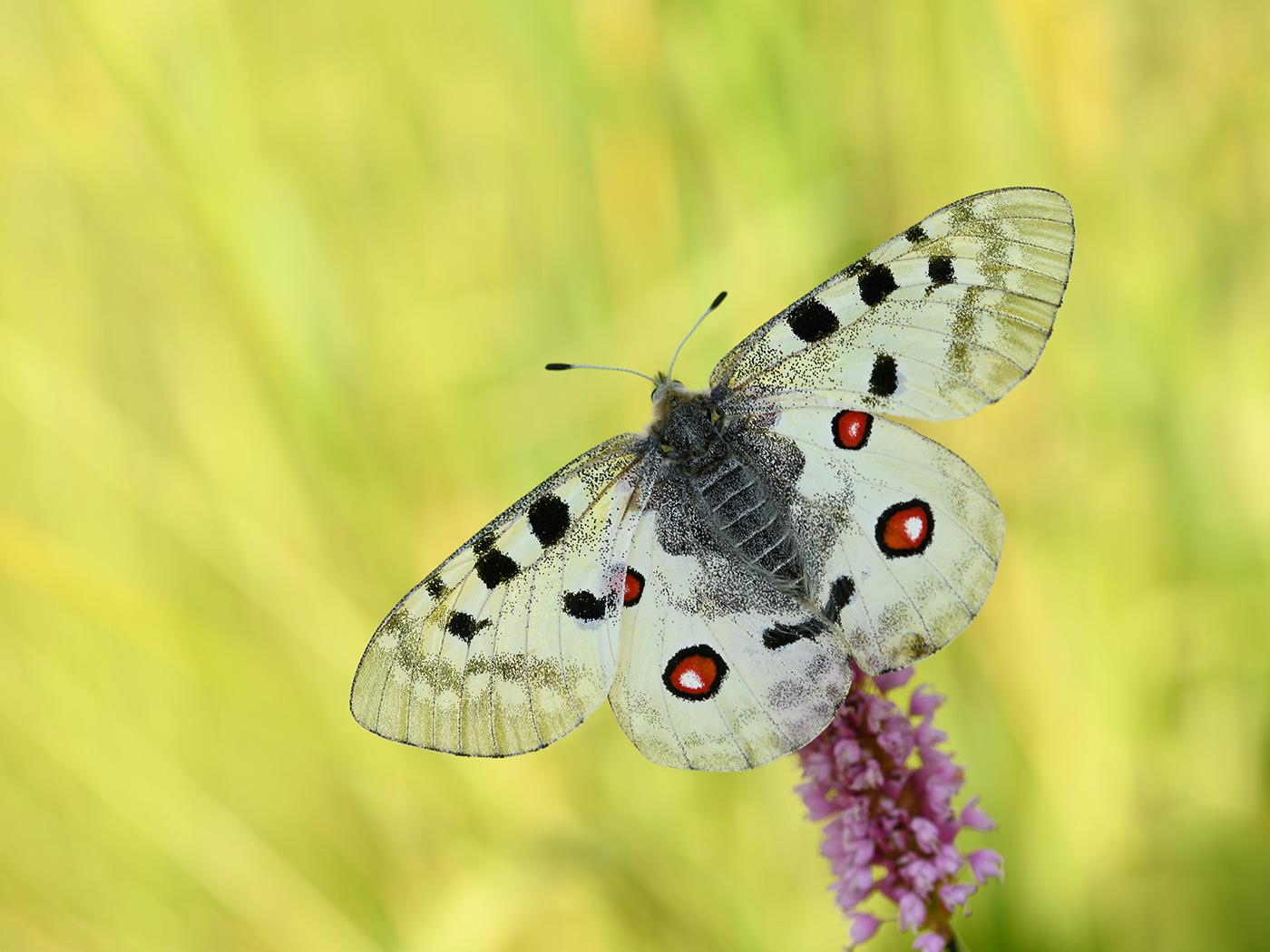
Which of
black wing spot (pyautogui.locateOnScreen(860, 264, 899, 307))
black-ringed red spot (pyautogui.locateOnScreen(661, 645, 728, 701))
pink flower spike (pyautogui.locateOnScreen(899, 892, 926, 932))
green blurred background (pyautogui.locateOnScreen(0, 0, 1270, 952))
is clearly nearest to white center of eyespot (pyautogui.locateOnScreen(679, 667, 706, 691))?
black-ringed red spot (pyautogui.locateOnScreen(661, 645, 728, 701))

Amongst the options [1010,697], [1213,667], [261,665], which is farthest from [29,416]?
[1213,667]

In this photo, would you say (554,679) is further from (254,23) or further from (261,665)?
(254,23)

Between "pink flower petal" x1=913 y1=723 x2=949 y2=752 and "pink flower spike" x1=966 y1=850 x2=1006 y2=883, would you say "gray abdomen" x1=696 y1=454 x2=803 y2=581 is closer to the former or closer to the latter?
"pink flower petal" x1=913 y1=723 x2=949 y2=752

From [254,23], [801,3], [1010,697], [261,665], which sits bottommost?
[1010,697]

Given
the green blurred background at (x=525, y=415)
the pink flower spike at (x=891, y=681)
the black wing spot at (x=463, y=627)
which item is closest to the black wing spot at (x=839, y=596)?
the pink flower spike at (x=891, y=681)

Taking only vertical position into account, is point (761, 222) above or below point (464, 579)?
above

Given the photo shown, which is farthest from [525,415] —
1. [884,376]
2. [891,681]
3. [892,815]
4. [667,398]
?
[892,815]

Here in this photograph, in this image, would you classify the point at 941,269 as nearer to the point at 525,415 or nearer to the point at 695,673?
the point at 695,673
